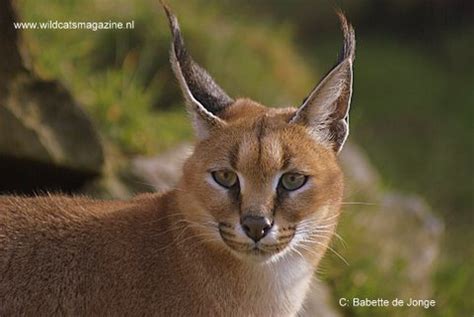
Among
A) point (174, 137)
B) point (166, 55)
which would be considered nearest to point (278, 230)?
point (174, 137)

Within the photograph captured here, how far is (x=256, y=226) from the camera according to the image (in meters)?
5.60

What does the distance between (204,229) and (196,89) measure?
726 millimetres

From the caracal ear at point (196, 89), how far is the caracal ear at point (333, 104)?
0.43m

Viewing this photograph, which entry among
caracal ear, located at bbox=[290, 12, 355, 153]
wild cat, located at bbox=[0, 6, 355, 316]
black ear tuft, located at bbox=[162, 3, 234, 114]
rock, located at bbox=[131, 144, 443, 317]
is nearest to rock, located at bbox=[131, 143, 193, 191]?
rock, located at bbox=[131, 144, 443, 317]

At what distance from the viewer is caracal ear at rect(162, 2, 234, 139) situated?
19.9 feet

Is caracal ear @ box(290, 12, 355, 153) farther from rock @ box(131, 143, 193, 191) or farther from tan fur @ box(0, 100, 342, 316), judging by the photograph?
rock @ box(131, 143, 193, 191)

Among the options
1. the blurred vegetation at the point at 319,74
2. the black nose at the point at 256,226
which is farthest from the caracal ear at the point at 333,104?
the blurred vegetation at the point at 319,74

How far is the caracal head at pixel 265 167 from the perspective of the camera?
18.7 feet

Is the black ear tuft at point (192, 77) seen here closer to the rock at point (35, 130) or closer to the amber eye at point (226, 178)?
the amber eye at point (226, 178)

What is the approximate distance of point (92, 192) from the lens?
7793 mm

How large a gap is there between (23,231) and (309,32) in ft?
41.2

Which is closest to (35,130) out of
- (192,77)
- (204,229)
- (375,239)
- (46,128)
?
(46,128)

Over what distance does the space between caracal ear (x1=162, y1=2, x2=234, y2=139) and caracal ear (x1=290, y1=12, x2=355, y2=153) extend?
0.43m

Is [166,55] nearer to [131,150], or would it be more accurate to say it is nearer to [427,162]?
[131,150]
